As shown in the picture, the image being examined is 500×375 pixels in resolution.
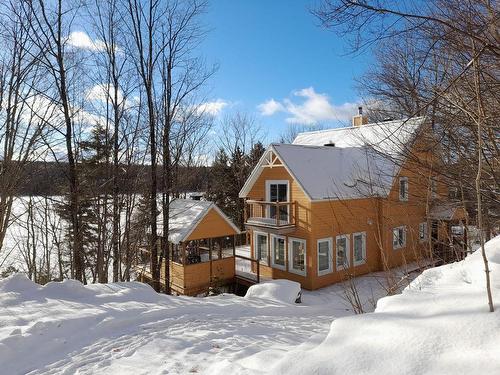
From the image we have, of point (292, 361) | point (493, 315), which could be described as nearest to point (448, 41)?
point (493, 315)

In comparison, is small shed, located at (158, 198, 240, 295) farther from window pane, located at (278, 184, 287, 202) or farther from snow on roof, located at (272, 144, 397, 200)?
snow on roof, located at (272, 144, 397, 200)

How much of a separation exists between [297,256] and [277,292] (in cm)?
395

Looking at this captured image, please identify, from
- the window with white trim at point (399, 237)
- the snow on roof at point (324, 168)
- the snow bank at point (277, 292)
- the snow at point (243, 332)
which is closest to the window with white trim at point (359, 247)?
the window with white trim at point (399, 237)

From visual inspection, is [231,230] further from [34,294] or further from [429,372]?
[429,372]

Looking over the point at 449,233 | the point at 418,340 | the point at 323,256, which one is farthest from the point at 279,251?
the point at 418,340

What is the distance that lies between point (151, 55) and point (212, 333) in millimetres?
9917

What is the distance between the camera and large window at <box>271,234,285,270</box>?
45.5 ft

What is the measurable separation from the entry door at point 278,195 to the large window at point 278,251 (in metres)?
0.90

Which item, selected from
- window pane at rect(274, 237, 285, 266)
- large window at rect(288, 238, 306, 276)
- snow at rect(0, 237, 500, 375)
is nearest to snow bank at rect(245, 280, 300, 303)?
snow at rect(0, 237, 500, 375)

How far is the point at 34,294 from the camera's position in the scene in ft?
19.8

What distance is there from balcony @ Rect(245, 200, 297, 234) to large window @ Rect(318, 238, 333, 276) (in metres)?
Result: 1.34

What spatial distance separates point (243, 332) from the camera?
16.9 ft

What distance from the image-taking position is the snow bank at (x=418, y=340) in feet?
5.93

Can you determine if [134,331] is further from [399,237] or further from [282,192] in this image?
[282,192]
